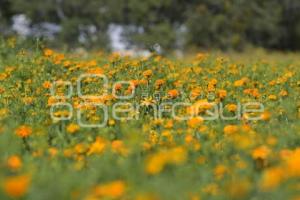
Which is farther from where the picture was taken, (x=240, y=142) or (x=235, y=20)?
(x=235, y=20)

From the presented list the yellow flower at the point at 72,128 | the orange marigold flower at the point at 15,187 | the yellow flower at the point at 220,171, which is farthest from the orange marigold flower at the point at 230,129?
the orange marigold flower at the point at 15,187

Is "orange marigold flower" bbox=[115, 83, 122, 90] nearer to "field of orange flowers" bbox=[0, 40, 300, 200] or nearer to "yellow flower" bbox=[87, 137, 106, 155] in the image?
"field of orange flowers" bbox=[0, 40, 300, 200]

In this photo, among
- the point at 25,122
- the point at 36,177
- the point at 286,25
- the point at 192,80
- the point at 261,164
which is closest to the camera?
the point at 36,177

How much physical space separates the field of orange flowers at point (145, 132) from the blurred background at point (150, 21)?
20.1 meters

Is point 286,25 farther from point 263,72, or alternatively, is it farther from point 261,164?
point 261,164

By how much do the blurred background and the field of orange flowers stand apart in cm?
2006

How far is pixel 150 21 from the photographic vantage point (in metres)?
29.1

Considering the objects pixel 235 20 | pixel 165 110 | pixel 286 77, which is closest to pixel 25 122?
pixel 165 110

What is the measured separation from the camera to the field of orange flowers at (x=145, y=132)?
357cm

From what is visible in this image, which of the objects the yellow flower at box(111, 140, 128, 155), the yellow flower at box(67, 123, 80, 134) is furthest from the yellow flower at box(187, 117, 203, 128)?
the yellow flower at box(67, 123, 80, 134)

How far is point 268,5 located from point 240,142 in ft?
87.1

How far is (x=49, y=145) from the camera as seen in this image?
198 inches

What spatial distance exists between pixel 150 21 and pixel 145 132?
24.2m

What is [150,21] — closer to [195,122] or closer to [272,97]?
[272,97]
